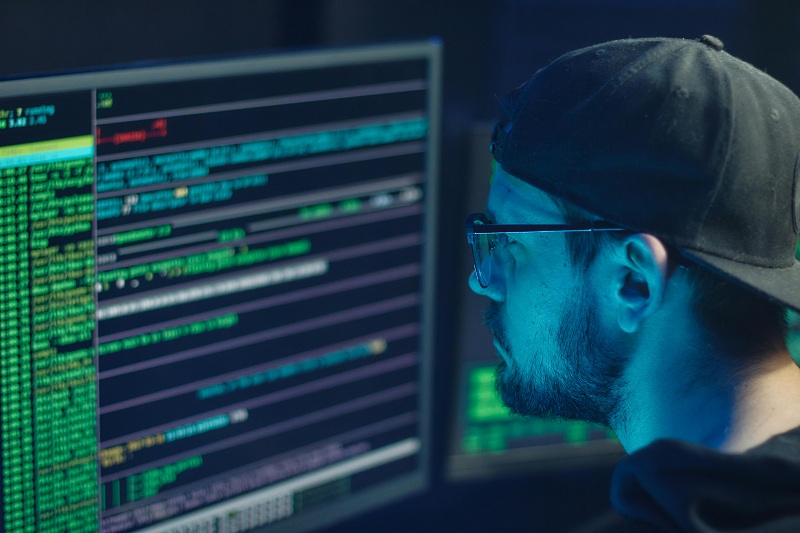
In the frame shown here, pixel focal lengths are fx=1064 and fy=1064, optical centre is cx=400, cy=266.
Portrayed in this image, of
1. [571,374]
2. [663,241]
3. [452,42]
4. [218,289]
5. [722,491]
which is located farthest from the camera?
[452,42]

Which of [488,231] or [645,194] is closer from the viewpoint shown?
[645,194]

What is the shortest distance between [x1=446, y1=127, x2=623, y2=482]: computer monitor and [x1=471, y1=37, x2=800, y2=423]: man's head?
1.35 ft

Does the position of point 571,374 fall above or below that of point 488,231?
below

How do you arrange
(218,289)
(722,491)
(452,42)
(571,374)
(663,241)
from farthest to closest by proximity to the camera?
(452,42), (218,289), (571,374), (663,241), (722,491)

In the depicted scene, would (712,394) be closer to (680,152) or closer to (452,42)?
(680,152)

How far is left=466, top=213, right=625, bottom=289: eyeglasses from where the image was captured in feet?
3.01

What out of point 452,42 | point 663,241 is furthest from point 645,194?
point 452,42

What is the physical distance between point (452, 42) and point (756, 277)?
2.26ft

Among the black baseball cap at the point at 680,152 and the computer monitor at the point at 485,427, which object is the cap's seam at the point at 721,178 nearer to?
the black baseball cap at the point at 680,152

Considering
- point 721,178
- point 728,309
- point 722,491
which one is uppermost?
point 721,178

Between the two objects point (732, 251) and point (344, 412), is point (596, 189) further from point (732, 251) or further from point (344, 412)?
point (344, 412)

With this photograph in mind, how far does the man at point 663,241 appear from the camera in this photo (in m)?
A: 0.86

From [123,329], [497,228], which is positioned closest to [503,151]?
[497,228]

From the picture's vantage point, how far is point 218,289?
1.11 meters
